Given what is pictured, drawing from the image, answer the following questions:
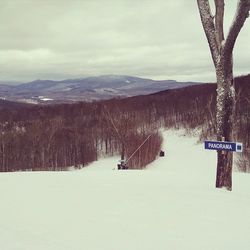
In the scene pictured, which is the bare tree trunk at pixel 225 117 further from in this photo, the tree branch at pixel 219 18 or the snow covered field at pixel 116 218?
the snow covered field at pixel 116 218

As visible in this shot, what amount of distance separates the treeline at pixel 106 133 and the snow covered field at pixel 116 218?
30874mm

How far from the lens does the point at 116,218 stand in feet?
14.9

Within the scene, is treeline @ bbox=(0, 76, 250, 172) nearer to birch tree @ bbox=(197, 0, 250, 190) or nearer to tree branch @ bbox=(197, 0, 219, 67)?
birch tree @ bbox=(197, 0, 250, 190)

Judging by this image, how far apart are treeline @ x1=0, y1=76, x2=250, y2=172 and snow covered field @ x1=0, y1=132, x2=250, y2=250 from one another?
3087cm

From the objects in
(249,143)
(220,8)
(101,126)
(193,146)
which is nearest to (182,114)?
(101,126)

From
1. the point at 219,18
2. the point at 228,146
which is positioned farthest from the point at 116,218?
the point at 219,18

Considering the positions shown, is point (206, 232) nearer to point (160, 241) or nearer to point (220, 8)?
point (160, 241)

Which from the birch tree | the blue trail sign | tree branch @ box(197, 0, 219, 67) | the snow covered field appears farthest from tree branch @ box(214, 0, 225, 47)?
the snow covered field

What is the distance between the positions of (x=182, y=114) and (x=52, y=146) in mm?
32903

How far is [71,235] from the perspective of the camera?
3873 mm

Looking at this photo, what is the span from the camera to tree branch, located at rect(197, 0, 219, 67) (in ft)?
24.6

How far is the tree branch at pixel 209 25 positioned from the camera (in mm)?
7484

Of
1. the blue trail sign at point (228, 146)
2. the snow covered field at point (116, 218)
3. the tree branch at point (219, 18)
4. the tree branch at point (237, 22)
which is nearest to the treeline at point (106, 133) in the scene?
the tree branch at point (219, 18)

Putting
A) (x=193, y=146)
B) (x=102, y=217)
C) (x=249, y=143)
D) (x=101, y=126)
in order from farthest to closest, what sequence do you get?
1. (x=101, y=126)
2. (x=193, y=146)
3. (x=249, y=143)
4. (x=102, y=217)
